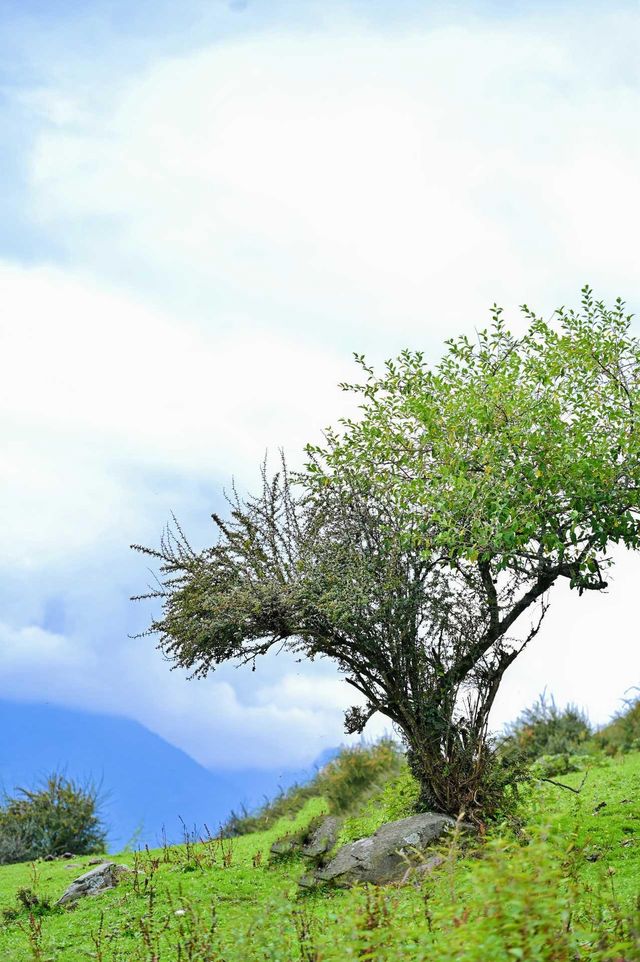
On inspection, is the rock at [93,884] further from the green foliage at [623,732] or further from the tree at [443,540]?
the green foliage at [623,732]

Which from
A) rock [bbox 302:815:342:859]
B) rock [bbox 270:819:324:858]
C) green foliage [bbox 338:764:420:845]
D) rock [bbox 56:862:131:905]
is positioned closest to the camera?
rock [bbox 302:815:342:859]

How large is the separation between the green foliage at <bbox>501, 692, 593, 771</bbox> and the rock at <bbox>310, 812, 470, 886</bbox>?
10714 millimetres

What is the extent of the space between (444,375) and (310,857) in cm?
709

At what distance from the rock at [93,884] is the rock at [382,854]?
130 inches

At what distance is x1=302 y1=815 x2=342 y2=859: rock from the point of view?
13.1 metres

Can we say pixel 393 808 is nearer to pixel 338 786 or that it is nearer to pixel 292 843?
pixel 292 843

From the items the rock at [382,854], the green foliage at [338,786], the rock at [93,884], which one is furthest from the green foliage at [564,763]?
the rock at [93,884]

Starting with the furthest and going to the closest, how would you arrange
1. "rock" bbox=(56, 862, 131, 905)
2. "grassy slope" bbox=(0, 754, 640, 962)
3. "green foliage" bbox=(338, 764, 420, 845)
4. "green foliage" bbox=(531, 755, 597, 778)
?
"green foliage" bbox=(531, 755, 597, 778) < "green foliage" bbox=(338, 764, 420, 845) < "rock" bbox=(56, 862, 131, 905) < "grassy slope" bbox=(0, 754, 640, 962)

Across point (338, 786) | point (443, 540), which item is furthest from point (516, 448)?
point (338, 786)

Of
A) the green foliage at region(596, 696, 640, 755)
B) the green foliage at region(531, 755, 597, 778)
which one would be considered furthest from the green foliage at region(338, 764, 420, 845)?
the green foliage at region(596, 696, 640, 755)

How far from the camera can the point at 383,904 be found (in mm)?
6160

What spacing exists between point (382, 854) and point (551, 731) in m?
13.4

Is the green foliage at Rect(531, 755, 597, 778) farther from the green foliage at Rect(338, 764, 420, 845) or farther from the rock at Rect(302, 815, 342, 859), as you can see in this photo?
the rock at Rect(302, 815, 342, 859)

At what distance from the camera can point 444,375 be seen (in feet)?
48.3
